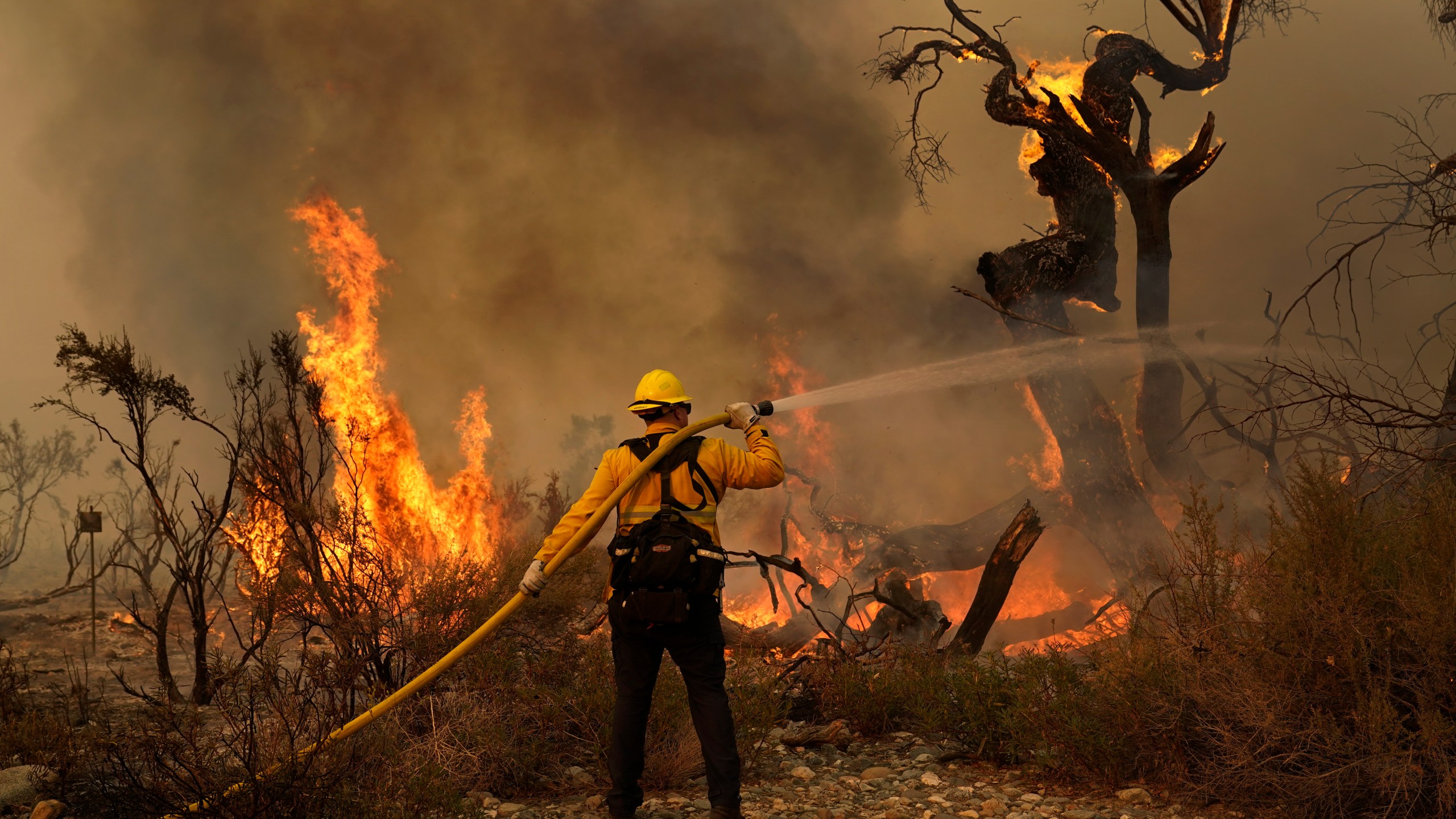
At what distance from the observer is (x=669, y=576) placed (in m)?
4.04

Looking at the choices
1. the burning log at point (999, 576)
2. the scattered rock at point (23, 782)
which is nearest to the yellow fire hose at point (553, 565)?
the scattered rock at point (23, 782)

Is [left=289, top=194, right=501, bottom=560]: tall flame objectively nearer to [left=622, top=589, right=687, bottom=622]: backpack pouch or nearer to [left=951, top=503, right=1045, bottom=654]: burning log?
[left=951, top=503, right=1045, bottom=654]: burning log

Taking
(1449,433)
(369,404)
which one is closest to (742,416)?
(1449,433)

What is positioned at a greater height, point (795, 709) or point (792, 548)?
point (792, 548)

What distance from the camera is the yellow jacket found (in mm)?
4367

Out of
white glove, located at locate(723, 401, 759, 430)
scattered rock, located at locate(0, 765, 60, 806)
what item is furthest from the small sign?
white glove, located at locate(723, 401, 759, 430)

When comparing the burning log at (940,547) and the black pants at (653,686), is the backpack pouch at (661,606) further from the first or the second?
the burning log at (940,547)

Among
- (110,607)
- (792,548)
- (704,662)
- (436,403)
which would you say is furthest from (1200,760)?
(110,607)

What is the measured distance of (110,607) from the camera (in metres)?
19.5

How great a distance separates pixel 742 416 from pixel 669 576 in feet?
3.33

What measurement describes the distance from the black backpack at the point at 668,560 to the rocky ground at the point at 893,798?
1202 mm

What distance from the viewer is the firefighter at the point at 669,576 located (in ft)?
13.4

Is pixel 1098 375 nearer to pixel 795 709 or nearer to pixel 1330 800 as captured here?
pixel 795 709

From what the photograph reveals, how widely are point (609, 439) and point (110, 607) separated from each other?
1202 cm
